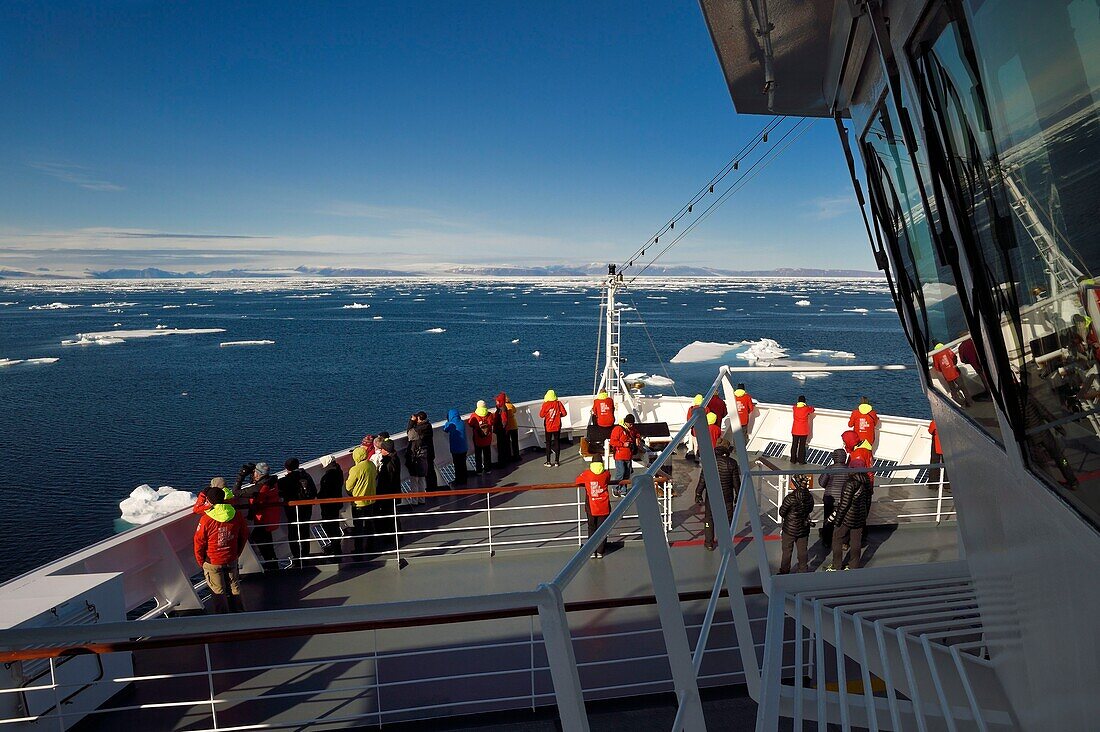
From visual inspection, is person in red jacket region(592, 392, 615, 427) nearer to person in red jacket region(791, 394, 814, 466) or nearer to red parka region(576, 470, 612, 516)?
person in red jacket region(791, 394, 814, 466)

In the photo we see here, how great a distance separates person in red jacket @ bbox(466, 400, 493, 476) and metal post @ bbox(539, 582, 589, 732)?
8198mm

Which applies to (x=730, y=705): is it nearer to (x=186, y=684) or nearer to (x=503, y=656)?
(x=503, y=656)

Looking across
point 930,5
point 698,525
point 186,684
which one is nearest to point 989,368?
point 930,5

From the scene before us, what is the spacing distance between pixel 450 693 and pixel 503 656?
628 millimetres

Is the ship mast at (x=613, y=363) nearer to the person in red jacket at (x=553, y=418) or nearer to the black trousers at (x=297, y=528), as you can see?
the person in red jacket at (x=553, y=418)

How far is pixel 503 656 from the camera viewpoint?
5.09 m

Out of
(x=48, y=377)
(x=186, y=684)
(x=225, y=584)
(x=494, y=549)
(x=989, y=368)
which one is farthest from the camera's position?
(x=48, y=377)

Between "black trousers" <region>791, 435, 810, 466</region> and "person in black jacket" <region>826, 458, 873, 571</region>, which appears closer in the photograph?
"person in black jacket" <region>826, 458, 873, 571</region>

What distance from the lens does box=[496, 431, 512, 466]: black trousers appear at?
1029 centimetres

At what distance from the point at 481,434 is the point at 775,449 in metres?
5.29

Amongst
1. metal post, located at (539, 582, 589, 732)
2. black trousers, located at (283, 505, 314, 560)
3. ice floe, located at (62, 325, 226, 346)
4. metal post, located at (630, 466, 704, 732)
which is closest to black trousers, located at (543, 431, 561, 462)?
black trousers, located at (283, 505, 314, 560)

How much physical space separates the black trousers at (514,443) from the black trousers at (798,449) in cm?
437

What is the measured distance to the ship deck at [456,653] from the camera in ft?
14.0

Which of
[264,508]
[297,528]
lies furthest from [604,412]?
[264,508]
